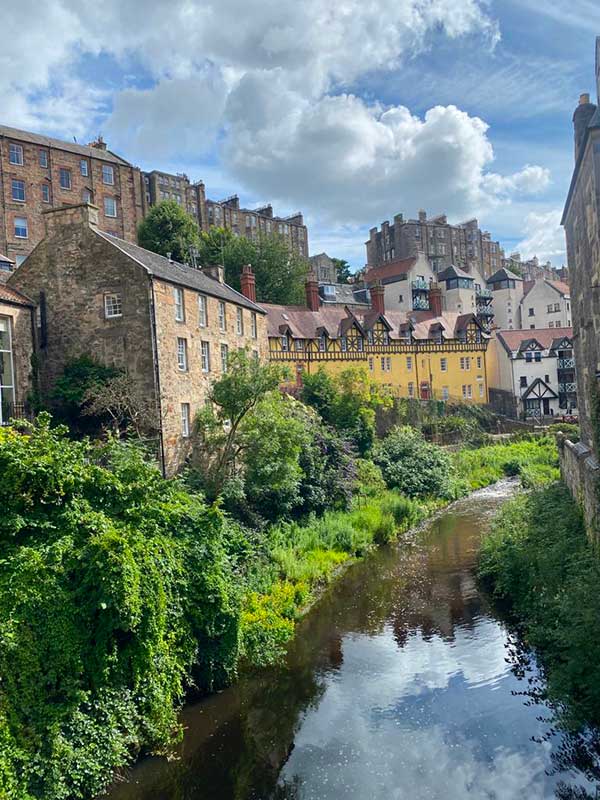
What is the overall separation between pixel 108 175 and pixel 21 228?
9860 mm

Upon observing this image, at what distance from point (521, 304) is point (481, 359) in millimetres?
21661

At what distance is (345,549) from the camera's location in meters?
23.8

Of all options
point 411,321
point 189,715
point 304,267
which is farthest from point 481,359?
point 189,715

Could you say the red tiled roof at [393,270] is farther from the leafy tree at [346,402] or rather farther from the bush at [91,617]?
the bush at [91,617]

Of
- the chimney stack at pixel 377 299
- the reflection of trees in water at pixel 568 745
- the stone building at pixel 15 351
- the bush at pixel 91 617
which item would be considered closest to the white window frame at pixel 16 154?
the chimney stack at pixel 377 299

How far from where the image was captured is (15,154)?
159 ft

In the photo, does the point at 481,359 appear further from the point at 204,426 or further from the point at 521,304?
the point at 204,426

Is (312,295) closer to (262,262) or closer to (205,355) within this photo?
(262,262)

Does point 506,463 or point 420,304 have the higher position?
point 420,304

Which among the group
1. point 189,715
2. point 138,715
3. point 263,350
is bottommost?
point 189,715

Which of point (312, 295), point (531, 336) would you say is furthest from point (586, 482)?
point (531, 336)

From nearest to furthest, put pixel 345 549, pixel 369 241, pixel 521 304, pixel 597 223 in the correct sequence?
pixel 597 223 → pixel 345 549 → pixel 521 304 → pixel 369 241

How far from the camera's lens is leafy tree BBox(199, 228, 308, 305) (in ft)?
177

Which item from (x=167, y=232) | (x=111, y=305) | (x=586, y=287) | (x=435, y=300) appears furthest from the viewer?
(x=435, y=300)
